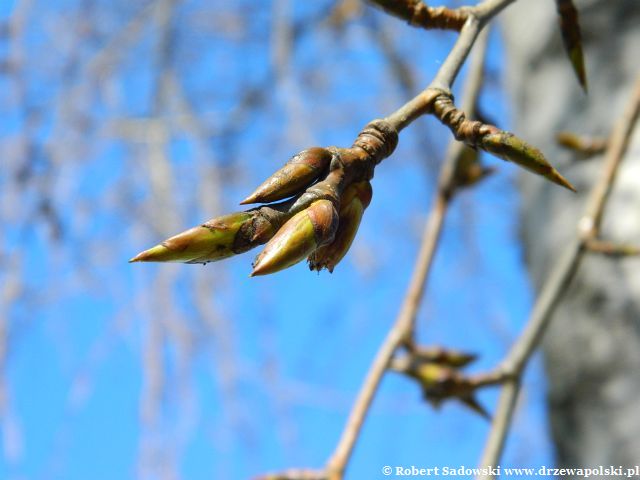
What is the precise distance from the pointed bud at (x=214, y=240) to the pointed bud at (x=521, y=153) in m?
0.17

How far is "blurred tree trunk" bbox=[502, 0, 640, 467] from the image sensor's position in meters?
1.16

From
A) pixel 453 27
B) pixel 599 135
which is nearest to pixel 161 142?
pixel 599 135

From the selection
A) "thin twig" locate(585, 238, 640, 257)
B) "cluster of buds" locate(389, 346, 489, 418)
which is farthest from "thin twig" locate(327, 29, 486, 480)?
"thin twig" locate(585, 238, 640, 257)

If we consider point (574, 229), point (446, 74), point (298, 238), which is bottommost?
point (298, 238)

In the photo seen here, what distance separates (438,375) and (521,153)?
679 mm

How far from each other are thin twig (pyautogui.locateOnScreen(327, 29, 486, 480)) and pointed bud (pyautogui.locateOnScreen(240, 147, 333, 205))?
53 cm

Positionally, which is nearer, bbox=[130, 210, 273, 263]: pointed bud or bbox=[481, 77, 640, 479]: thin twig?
bbox=[130, 210, 273, 263]: pointed bud

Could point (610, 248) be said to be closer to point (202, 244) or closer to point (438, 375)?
point (438, 375)

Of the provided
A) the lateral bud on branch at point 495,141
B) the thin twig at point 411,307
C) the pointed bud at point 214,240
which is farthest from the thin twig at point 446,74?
the thin twig at point 411,307

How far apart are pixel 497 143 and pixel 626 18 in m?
0.99

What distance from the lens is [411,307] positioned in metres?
1.20

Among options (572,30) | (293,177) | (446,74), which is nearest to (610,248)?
(572,30)

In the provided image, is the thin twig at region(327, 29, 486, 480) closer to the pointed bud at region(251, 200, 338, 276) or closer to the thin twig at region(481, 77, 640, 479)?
the thin twig at region(481, 77, 640, 479)

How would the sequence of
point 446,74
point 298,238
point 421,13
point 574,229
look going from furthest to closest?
point 574,229
point 421,13
point 446,74
point 298,238
